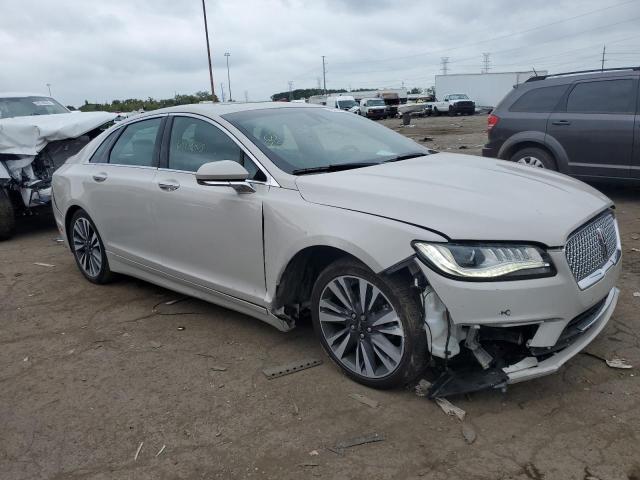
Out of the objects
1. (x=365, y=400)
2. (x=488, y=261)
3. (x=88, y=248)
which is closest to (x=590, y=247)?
(x=488, y=261)

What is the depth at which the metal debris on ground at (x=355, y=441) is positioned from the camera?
2.73m

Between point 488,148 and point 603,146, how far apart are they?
1629mm

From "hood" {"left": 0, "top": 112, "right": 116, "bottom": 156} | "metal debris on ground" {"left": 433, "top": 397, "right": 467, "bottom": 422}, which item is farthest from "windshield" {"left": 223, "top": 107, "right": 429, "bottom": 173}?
"hood" {"left": 0, "top": 112, "right": 116, "bottom": 156}

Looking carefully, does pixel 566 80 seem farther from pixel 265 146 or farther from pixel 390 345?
pixel 390 345

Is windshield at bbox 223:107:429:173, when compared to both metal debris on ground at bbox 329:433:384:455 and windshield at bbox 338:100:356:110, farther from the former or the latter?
windshield at bbox 338:100:356:110

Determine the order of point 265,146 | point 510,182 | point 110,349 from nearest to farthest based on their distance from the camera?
point 510,182 → point 265,146 → point 110,349

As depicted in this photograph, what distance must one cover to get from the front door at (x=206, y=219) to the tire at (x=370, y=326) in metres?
0.51

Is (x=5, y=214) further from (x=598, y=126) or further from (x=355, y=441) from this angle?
(x=598, y=126)

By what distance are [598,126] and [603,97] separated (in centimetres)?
43

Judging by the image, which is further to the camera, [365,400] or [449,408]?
[365,400]

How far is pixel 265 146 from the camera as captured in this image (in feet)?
12.0

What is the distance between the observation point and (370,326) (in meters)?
3.12

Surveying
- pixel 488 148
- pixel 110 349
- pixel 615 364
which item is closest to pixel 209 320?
pixel 110 349

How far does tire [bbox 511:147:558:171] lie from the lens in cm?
776
